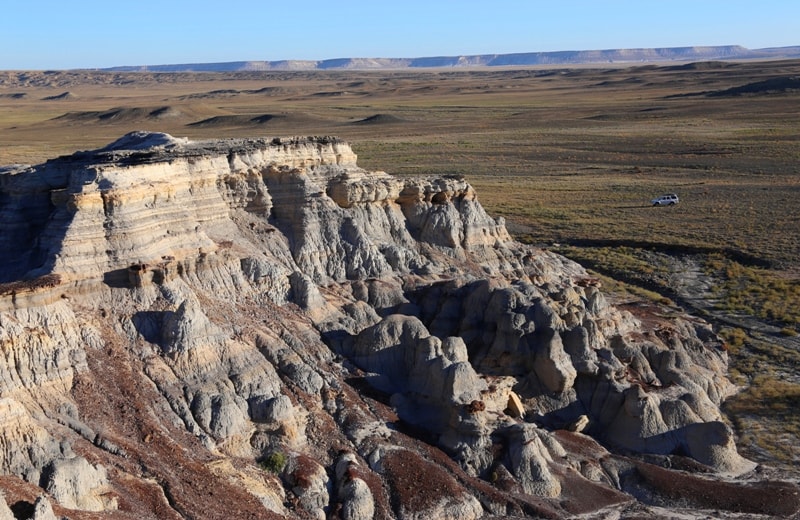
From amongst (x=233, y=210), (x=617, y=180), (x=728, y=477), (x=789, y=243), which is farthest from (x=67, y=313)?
(x=617, y=180)

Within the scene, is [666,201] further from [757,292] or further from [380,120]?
[380,120]

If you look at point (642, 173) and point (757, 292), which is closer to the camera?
point (757, 292)

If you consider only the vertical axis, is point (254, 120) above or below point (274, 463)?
above

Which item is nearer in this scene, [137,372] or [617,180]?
[137,372]

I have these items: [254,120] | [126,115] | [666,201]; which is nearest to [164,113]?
[126,115]

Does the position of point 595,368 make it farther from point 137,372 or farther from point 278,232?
point 137,372

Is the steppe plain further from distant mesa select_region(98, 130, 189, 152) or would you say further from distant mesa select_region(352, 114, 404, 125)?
distant mesa select_region(98, 130, 189, 152)

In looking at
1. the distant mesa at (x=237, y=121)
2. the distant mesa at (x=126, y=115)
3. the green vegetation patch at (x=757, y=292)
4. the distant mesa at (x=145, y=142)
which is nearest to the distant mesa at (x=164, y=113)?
the distant mesa at (x=126, y=115)
